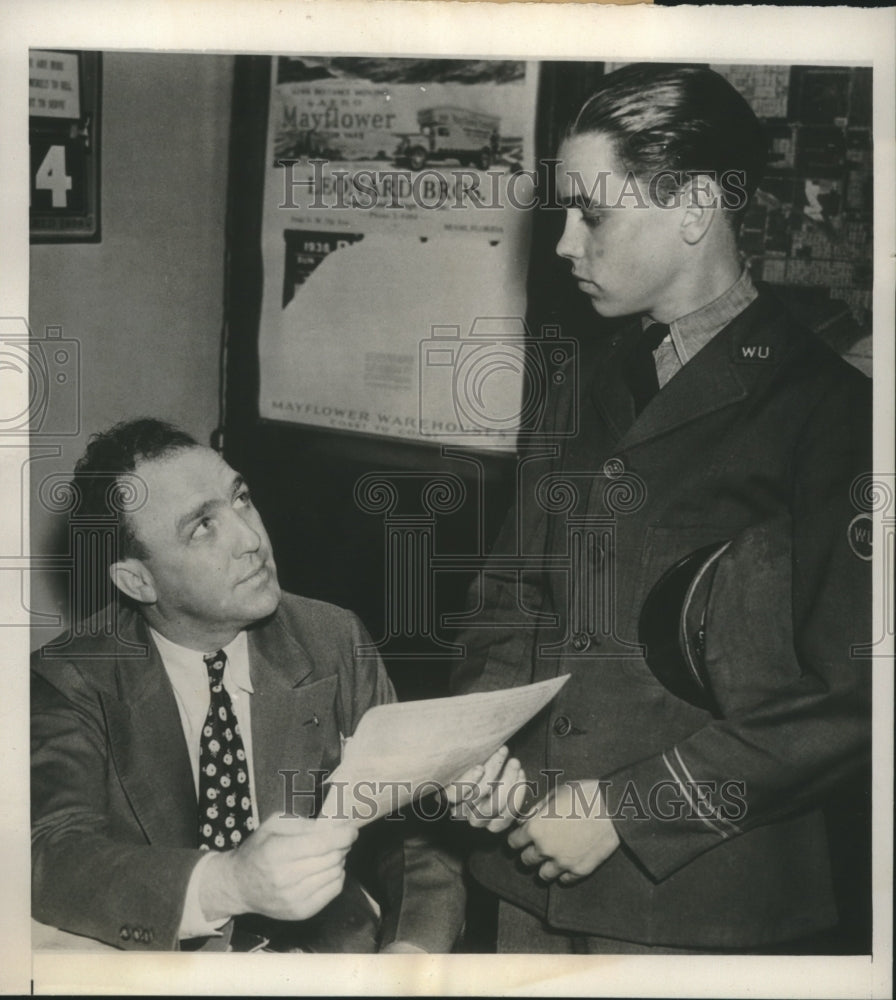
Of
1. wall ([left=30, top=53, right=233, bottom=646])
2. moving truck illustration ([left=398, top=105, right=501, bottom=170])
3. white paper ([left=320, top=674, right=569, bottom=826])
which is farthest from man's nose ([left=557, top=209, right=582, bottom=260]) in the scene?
white paper ([left=320, top=674, right=569, bottom=826])

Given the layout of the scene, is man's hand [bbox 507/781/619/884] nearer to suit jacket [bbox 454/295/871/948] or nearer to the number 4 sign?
suit jacket [bbox 454/295/871/948]

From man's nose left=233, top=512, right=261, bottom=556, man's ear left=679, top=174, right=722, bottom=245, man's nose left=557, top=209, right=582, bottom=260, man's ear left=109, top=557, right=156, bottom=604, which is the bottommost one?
man's ear left=109, top=557, right=156, bottom=604

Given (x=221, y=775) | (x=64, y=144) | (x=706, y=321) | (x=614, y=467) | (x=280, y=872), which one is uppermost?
(x=64, y=144)

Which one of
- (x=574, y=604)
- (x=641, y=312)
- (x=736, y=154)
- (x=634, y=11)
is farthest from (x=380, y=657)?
(x=634, y=11)

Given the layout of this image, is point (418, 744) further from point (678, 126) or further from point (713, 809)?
point (678, 126)

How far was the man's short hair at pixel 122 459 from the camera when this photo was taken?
1.47 meters

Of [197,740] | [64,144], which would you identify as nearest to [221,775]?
[197,740]

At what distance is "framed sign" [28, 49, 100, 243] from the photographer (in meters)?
1.49

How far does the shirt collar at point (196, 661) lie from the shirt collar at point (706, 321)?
0.67 m

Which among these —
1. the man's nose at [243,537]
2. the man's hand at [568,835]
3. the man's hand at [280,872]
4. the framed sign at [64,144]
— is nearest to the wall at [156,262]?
the framed sign at [64,144]

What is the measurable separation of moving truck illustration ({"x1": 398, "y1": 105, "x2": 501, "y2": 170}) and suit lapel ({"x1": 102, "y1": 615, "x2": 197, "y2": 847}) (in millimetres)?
738

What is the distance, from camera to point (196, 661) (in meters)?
1.48

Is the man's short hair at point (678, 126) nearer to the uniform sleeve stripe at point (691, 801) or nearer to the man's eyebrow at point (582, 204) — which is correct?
the man's eyebrow at point (582, 204)

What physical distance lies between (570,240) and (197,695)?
29.5 inches
